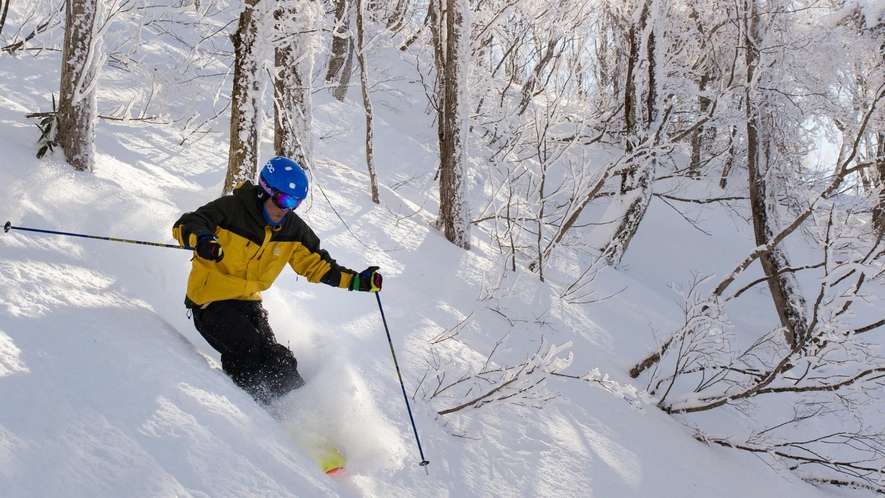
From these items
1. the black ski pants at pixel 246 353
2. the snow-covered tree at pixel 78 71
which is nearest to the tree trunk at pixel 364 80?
the snow-covered tree at pixel 78 71

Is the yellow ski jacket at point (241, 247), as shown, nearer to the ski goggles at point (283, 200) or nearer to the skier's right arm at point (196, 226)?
the skier's right arm at point (196, 226)

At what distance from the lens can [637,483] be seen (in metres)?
3.87

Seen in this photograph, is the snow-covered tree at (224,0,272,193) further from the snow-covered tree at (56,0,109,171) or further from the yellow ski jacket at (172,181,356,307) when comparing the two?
the yellow ski jacket at (172,181,356,307)

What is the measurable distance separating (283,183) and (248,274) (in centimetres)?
62

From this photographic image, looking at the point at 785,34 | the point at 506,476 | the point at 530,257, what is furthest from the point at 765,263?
the point at 506,476

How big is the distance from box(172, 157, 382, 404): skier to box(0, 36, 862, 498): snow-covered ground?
167mm

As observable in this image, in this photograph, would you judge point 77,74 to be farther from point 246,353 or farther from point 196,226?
point 246,353

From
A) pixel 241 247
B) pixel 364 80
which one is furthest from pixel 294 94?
pixel 241 247

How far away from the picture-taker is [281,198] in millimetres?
3256

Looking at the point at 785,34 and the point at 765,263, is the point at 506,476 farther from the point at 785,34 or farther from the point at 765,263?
the point at 785,34

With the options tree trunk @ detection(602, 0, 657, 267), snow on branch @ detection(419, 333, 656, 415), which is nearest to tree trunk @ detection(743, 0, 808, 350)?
tree trunk @ detection(602, 0, 657, 267)

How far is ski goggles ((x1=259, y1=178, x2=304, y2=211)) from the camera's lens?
3.25 metres

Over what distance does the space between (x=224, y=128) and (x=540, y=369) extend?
768 centimetres

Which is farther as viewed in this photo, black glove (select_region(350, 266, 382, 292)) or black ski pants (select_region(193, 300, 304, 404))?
black glove (select_region(350, 266, 382, 292))
